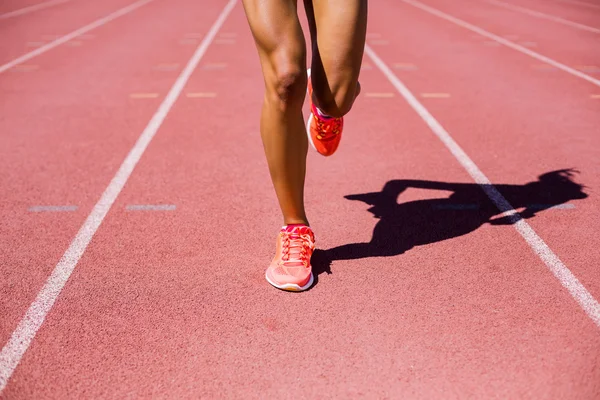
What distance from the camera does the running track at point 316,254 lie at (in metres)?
2.41

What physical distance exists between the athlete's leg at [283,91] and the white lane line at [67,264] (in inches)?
45.8

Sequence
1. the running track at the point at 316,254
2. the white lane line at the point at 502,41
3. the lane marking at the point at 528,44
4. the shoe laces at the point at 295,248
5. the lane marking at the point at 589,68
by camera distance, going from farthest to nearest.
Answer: the lane marking at the point at 528,44 → the lane marking at the point at 589,68 → the white lane line at the point at 502,41 → the shoe laces at the point at 295,248 → the running track at the point at 316,254

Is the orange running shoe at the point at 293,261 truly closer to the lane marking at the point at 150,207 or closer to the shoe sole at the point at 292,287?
the shoe sole at the point at 292,287

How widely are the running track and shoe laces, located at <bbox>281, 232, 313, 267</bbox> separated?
15cm

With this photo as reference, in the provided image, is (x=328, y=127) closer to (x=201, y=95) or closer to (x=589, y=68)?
(x=201, y=95)

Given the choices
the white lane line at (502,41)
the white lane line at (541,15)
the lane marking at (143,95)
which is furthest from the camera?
the white lane line at (541,15)

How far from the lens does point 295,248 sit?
3.05 m

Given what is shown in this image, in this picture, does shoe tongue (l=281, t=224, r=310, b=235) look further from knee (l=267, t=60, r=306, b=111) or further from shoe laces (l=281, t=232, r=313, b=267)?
knee (l=267, t=60, r=306, b=111)

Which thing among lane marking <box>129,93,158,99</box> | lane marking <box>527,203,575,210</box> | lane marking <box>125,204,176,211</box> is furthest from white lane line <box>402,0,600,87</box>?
lane marking <box>125,204,176,211</box>

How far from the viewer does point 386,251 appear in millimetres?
3357

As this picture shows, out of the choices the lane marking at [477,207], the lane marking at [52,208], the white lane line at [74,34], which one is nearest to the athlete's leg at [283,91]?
the lane marking at [477,207]

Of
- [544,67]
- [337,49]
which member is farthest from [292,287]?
[544,67]

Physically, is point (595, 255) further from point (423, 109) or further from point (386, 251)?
point (423, 109)

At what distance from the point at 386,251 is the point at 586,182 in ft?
6.19
